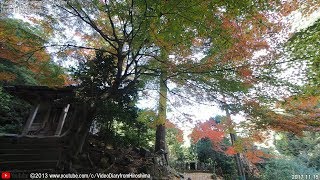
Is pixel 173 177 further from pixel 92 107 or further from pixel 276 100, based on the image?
pixel 276 100

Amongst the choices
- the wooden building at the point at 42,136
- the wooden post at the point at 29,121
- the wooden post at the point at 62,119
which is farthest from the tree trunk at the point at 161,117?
the wooden post at the point at 29,121

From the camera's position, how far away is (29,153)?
28.7 feet

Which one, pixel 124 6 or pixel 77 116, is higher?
pixel 124 6

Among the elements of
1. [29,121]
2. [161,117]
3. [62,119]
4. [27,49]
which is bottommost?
[29,121]

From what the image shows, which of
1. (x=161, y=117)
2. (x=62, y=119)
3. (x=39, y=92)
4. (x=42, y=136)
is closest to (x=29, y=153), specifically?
(x=42, y=136)

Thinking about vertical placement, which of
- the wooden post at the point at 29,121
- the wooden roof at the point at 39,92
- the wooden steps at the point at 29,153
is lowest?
the wooden steps at the point at 29,153

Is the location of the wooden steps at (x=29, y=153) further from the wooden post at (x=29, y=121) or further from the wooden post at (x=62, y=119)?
the wooden post at (x=62, y=119)

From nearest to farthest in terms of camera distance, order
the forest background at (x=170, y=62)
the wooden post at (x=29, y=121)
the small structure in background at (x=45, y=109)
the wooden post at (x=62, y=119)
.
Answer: the forest background at (x=170, y=62), the wooden post at (x=29, y=121), the small structure in background at (x=45, y=109), the wooden post at (x=62, y=119)

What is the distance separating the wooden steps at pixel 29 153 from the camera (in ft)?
26.0

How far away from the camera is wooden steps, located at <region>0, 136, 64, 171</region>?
7.92m

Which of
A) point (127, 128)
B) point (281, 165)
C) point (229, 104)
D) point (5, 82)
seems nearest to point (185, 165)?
point (281, 165)

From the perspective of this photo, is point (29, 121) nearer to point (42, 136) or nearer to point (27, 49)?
point (42, 136)

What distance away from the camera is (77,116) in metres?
8.78

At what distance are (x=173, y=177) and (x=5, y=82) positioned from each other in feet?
40.9
